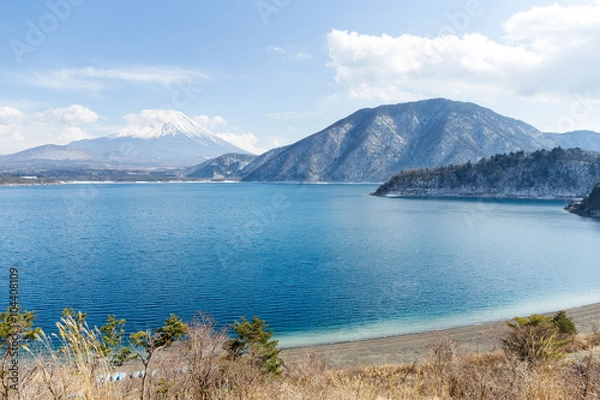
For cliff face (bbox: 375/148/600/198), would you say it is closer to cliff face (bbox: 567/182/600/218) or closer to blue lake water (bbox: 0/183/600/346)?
cliff face (bbox: 567/182/600/218)

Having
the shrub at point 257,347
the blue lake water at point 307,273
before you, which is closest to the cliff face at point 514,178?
the blue lake water at point 307,273

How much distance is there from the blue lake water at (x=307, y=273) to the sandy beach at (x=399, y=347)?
122 cm

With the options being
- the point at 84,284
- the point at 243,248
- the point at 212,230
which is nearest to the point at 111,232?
the point at 212,230

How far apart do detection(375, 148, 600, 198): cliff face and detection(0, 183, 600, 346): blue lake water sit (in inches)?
3149

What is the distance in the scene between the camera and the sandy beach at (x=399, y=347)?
725 inches

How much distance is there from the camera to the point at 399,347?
20.1 metres

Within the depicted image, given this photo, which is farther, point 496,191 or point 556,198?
point 496,191

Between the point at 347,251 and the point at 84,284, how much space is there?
26796 mm

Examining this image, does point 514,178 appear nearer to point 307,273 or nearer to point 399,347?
point 307,273

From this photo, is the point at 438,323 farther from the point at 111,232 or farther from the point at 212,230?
the point at 111,232

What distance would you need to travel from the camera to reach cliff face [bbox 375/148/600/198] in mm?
131625

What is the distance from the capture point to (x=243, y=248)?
45.3m

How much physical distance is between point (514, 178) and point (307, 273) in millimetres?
132635

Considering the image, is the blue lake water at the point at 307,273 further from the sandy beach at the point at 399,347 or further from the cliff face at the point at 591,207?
the cliff face at the point at 591,207
